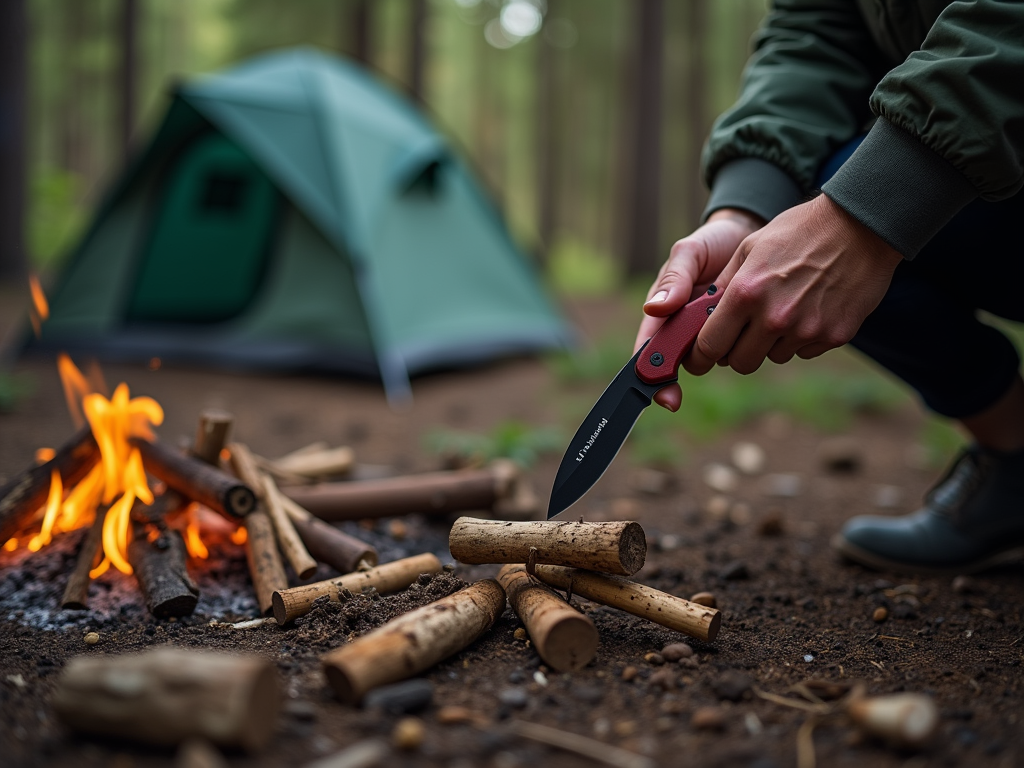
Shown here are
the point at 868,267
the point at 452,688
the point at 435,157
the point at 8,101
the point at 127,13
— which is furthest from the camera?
the point at 127,13

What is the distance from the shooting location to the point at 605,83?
62.0ft

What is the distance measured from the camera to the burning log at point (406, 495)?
2.70 metres

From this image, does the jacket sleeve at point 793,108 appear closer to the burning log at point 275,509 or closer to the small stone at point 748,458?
the burning log at point 275,509

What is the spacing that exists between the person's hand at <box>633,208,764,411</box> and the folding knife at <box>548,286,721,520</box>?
36 mm

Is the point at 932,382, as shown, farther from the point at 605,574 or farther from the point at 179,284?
the point at 179,284

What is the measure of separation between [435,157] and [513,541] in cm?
495

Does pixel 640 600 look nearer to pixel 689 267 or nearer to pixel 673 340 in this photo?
pixel 673 340

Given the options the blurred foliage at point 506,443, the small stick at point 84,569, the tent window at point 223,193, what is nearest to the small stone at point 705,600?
the small stick at point 84,569

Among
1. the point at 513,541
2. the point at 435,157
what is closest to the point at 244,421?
A: the point at 435,157

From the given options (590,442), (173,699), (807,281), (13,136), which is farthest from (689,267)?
(13,136)

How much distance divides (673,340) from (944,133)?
70 centimetres

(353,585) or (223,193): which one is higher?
(223,193)

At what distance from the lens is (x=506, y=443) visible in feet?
14.0

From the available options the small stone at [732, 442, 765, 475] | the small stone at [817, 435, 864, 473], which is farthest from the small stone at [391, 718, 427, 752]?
the small stone at [817, 435, 864, 473]
